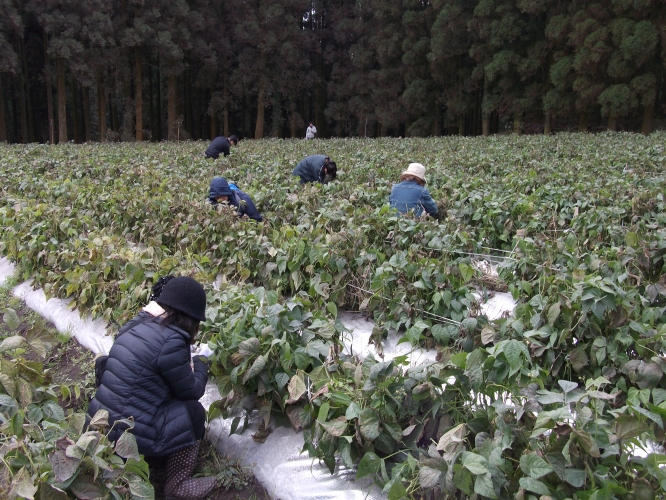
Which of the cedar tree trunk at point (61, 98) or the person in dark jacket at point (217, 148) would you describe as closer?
the person in dark jacket at point (217, 148)

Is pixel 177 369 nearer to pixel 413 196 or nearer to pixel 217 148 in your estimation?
pixel 413 196

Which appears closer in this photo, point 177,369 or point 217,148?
point 177,369

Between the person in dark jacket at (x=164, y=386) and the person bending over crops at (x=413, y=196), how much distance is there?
10.9ft

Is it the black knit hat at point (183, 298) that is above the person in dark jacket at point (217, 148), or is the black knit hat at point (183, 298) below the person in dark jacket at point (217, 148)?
below

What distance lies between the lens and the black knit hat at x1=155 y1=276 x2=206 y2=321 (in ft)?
8.17

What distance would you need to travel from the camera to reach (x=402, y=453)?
2.35 meters

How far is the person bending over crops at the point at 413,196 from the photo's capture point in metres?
5.56

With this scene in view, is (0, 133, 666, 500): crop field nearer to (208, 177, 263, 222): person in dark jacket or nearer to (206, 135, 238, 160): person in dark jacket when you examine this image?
(208, 177, 263, 222): person in dark jacket

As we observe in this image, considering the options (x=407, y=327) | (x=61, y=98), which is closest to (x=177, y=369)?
(x=407, y=327)

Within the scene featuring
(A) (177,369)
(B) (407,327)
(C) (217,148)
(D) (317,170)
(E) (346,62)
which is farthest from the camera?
(E) (346,62)

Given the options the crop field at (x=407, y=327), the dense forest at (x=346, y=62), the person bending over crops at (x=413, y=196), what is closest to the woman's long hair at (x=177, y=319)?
the crop field at (x=407, y=327)

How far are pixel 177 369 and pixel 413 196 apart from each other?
3.60m

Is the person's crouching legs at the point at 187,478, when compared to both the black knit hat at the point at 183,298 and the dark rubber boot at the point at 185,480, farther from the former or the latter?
the black knit hat at the point at 183,298

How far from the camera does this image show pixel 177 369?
2.49 m
